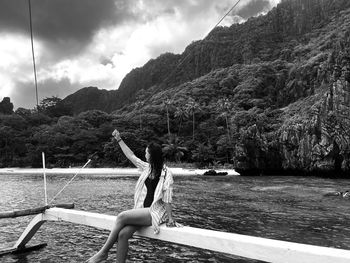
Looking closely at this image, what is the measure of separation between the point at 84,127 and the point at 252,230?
88.9m

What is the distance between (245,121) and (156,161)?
249 feet

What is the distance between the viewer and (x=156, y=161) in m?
6.08

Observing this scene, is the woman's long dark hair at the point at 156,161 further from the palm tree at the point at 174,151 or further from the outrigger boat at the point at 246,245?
the palm tree at the point at 174,151

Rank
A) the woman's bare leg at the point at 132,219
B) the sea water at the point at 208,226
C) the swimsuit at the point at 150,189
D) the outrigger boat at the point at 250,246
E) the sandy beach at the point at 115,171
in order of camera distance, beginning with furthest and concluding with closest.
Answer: the sandy beach at the point at 115,171, the sea water at the point at 208,226, the swimsuit at the point at 150,189, the woman's bare leg at the point at 132,219, the outrigger boat at the point at 250,246

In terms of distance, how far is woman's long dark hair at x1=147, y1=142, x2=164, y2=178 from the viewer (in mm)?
6089

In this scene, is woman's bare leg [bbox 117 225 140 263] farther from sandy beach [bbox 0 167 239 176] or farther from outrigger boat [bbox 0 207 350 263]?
sandy beach [bbox 0 167 239 176]

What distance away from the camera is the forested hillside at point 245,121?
185 ft

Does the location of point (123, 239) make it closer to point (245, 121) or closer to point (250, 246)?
point (250, 246)

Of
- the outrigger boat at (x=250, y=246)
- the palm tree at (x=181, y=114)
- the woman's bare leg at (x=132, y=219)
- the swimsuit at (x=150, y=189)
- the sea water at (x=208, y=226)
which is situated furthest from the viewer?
the palm tree at (x=181, y=114)

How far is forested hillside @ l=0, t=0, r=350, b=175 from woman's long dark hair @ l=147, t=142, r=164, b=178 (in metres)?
19.5

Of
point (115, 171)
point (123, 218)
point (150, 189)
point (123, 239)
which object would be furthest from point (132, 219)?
point (115, 171)

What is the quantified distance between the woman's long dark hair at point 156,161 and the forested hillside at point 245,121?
64.1ft

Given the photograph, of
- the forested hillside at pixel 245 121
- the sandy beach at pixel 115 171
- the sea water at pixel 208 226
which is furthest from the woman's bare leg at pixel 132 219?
the sandy beach at pixel 115 171

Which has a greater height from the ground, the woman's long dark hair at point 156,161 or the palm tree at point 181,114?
the palm tree at point 181,114
